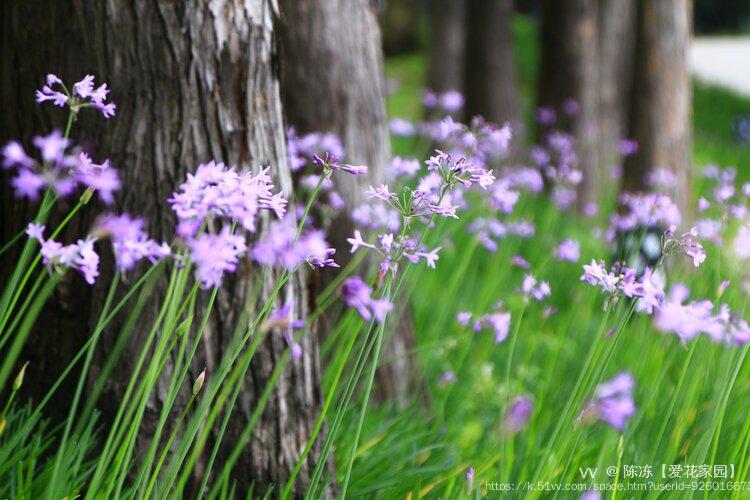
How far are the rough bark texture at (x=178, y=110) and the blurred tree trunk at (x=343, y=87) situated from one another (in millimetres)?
970

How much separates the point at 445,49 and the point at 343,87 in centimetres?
556

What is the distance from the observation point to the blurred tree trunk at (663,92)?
548cm

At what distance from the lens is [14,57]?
2137 mm

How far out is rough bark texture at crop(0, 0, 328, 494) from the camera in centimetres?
199

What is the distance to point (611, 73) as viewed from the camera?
23.1 feet

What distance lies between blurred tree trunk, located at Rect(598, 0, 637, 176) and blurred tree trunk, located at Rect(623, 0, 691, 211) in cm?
81

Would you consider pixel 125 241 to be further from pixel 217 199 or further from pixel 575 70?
pixel 575 70

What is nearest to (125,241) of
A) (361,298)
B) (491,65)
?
(361,298)

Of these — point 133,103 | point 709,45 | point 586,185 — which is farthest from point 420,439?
point 709,45

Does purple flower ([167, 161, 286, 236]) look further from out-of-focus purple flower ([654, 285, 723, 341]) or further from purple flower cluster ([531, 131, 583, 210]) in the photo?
purple flower cluster ([531, 131, 583, 210])

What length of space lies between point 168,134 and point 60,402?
28.0 inches

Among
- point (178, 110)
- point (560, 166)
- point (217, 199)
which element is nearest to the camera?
point (217, 199)

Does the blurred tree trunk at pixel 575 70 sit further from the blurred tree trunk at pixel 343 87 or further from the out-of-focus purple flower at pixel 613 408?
the out-of-focus purple flower at pixel 613 408

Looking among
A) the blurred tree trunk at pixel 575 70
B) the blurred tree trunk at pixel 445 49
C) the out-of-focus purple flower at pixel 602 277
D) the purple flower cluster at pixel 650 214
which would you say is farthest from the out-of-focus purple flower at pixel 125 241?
the blurred tree trunk at pixel 445 49
